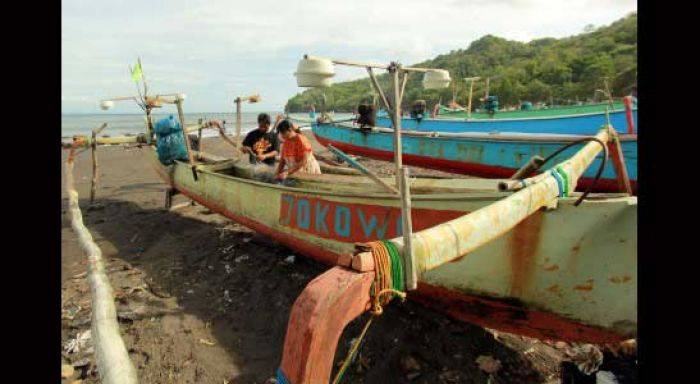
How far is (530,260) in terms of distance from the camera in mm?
3553

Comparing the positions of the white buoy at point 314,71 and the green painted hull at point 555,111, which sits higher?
the green painted hull at point 555,111

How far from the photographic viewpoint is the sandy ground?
151 inches

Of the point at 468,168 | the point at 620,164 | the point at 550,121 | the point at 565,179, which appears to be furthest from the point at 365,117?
the point at 565,179

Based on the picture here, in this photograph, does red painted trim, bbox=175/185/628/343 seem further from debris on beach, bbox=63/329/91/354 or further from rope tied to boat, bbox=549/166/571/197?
debris on beach, bbox=63/329/91/354

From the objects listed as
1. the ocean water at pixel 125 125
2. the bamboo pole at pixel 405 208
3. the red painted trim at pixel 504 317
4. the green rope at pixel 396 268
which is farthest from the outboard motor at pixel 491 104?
the green rope at pixel 396 268

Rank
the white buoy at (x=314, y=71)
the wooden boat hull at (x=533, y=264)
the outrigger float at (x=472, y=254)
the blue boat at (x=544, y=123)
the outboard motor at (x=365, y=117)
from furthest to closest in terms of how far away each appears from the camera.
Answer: the outboard motor at (x=365, y=117), the blue boat at (x=544, y=123), the wooden boat hull at (x=533, y=264), the white buoy at (x=314, y=71), the outrigger float at (x=472, y=254)

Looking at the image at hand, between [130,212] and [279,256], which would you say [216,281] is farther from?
[130,212]

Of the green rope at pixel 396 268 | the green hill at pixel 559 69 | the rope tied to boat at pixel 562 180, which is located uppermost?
the green hill at pixel 559 69

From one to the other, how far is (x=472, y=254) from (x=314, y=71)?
7.22ft

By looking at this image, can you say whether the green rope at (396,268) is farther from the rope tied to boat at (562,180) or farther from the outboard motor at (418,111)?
the outboard motor at (418,111)

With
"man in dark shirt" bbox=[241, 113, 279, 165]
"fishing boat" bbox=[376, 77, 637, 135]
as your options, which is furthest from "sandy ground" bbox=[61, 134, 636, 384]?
"fishing boat" bbox=[376, 77, 637, 135]

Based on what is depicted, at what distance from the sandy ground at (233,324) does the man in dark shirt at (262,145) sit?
1.68 m

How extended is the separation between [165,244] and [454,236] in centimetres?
700

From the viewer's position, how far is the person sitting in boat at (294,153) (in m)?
6.57
